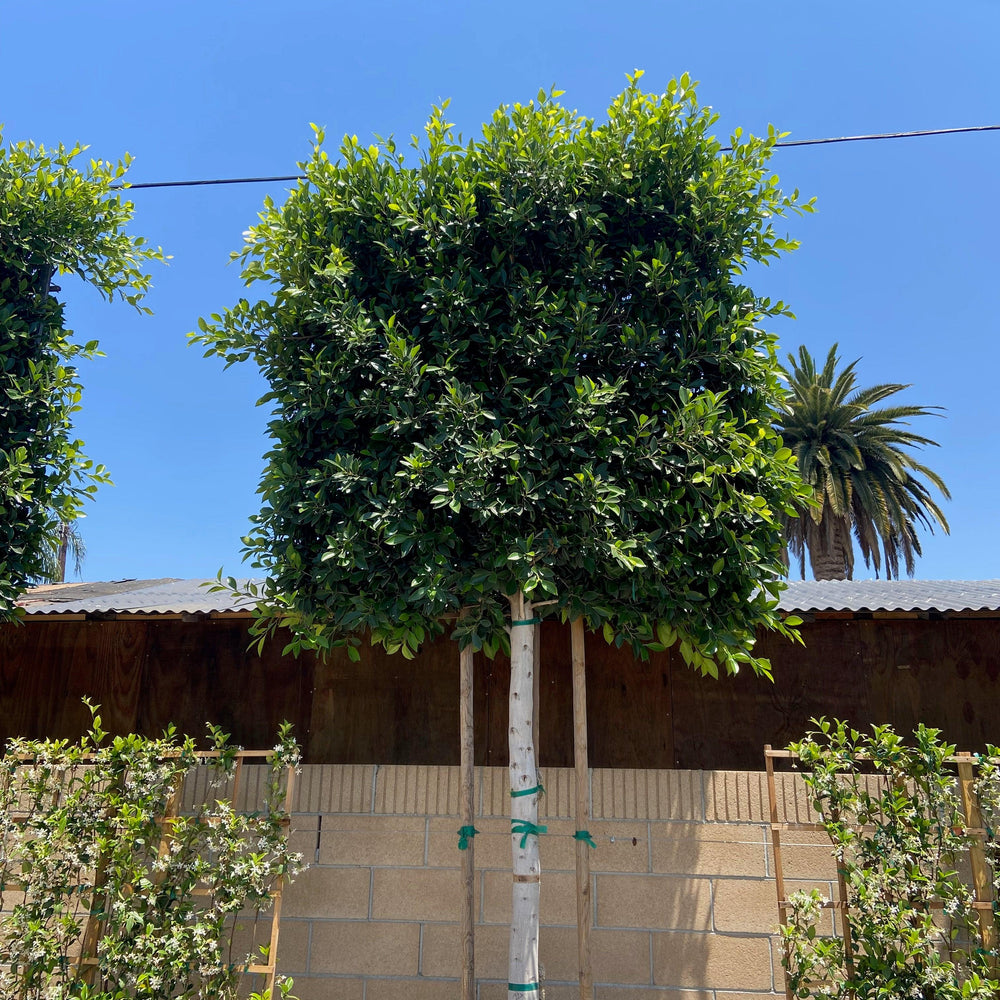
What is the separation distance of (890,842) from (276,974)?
134 inches

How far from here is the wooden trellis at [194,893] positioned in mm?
4422

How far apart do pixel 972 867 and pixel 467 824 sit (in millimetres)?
2579

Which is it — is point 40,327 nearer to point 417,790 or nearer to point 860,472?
point 417,790

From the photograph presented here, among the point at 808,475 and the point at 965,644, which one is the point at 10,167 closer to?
the point at 965,644

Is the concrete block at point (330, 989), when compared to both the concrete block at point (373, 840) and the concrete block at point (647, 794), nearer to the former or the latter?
the concrete block at point (373, 840)

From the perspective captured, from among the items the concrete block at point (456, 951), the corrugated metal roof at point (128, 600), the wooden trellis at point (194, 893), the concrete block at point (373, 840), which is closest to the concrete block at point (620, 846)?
the concrete block at point (456, 951)

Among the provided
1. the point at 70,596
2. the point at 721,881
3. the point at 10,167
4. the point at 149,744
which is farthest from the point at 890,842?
the point at 10,167

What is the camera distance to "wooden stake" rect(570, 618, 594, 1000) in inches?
169

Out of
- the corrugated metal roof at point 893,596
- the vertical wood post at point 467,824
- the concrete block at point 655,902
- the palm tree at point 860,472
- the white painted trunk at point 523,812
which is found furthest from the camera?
the palm tree at point 860,472

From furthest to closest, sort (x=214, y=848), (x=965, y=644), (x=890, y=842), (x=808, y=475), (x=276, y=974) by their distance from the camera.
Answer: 1. (x=808, y=475)
2. (x=965, y=644)
3. (x=276, y=974)
4. (x=214, y=848)
5. (x=890, y=842)

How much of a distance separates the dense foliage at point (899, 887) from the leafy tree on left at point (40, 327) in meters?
4.79

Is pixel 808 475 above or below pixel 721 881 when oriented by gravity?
above

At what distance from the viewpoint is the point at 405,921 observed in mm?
4906

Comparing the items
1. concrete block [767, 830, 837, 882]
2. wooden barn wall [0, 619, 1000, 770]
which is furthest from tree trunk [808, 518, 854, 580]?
concrete block [767, 830, 837, 882]
